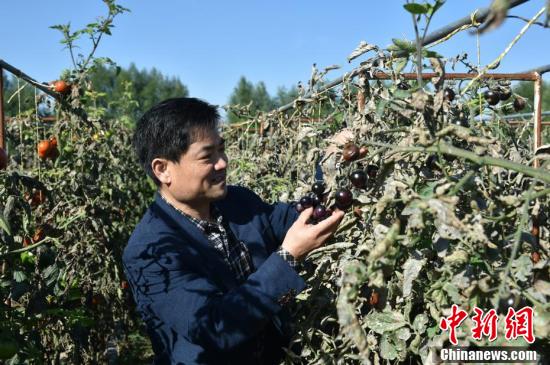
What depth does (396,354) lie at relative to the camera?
47.9 inches

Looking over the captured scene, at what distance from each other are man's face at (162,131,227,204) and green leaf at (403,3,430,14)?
0.92m

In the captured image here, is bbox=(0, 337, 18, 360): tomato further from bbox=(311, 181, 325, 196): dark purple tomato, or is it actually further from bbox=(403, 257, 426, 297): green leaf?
bbox=(403, 257, 426, 297): green leaf

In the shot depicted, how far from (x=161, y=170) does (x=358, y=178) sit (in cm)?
78

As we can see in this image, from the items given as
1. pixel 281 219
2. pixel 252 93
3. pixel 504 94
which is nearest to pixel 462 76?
pixel 504 94

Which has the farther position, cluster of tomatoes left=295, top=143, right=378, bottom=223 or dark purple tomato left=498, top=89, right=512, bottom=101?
dark purple tomato left=498, top=89, right=512, bottom=101

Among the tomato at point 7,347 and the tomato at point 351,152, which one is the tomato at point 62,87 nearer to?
the tomato at point 7,347

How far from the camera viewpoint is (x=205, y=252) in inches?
66.1

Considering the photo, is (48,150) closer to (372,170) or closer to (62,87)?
(62,87)

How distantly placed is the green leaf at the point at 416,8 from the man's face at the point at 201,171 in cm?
92

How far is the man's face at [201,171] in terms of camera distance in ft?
5.63

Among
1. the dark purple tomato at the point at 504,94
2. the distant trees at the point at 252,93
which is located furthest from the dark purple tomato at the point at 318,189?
the distant trees at the point at 252,93

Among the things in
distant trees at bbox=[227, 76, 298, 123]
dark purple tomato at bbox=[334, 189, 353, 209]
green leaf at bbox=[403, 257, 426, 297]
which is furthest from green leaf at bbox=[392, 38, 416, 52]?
distant trees at bbox=[227, 76, 298, 123]

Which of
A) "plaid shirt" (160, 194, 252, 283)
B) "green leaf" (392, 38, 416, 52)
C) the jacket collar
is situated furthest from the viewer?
"plaid shirt" (160, 194, 252, 283)

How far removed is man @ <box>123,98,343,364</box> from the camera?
142 centimetres
